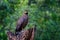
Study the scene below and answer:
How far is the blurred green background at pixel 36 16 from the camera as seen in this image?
7641mm

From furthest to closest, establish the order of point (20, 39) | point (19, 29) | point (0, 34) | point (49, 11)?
point (49, 11)
point (0, 34)
point (19, 29)
point (20, 39)

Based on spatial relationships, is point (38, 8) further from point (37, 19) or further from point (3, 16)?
point (3, 16)

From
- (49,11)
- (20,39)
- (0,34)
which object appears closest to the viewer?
(20,39)

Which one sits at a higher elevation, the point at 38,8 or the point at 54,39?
the point at 38,8

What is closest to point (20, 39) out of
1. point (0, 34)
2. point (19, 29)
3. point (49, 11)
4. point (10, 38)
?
point (10, 38)

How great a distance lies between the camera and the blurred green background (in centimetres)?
764

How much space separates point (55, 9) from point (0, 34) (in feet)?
7.02

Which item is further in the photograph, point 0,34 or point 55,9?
point 55,9

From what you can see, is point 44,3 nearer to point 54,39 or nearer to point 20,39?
point 54,39

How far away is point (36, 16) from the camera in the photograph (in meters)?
7.86

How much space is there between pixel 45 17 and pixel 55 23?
0.44 metres

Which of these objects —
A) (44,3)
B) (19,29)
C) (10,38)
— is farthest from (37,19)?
(10,38)

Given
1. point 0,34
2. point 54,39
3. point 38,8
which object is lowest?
point 54,39

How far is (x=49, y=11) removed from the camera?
8.30m
